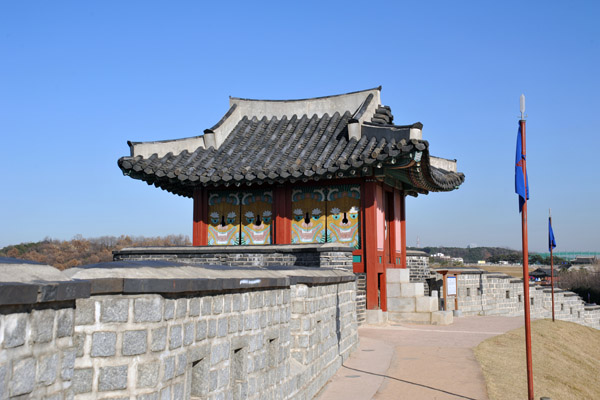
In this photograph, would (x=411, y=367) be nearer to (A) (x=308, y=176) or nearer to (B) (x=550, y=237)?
(A) (x=308, y=176)

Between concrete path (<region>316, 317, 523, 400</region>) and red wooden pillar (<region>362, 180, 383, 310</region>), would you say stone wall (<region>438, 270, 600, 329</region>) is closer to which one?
red wooden pillar (<region>362, 180, 383, 310</region>)

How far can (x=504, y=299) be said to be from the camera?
2886 centimetres

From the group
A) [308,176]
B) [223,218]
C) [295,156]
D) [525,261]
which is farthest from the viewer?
[223,218]

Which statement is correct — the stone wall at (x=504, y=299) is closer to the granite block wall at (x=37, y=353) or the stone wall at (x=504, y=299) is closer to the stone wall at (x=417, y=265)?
the stone wall at (x=417, y=265)

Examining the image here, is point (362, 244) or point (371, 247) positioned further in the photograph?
point (362, 244)

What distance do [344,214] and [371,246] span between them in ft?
4.22

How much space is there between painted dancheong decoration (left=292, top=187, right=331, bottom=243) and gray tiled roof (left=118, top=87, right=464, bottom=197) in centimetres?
113

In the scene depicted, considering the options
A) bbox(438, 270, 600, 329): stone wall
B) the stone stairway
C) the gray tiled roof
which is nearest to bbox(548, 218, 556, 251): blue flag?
bbox(438, 270, 600, 329): stone wall

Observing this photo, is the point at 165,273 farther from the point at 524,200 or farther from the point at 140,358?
the point at 524,200

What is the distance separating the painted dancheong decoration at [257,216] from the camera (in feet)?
63.8

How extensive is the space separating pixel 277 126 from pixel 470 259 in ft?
433

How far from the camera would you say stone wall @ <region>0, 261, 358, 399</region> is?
3.65 metres

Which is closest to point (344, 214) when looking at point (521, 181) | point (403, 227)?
point (403, 227)

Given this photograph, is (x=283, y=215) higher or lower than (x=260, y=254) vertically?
higher
